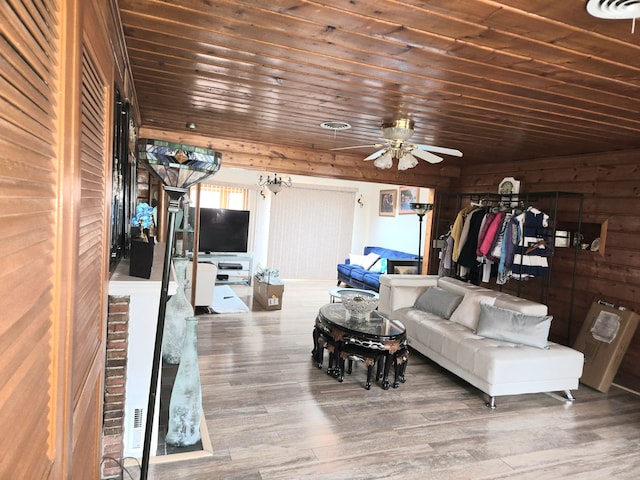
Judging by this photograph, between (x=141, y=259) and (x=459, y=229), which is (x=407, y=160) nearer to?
(x=141, y=259)

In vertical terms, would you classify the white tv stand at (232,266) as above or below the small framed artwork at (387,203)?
below

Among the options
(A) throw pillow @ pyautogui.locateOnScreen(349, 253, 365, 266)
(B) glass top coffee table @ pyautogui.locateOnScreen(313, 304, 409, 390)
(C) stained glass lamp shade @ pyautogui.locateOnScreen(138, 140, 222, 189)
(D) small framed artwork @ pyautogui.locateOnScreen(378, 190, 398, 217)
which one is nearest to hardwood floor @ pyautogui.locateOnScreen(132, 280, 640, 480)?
(B) glass top coffee table @ pyautogui.locateOnScreen(313, 304, 409, 390)

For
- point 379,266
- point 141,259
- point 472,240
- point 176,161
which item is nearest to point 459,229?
point 472,240

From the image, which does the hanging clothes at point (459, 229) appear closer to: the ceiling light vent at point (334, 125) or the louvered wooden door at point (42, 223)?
the ceiling light vent at point (334, 125)

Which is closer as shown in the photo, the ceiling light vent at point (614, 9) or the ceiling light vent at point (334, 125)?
the ceiling light vent at point (614, 9)

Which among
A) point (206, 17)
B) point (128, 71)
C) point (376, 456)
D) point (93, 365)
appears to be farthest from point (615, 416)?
point (128, 71)

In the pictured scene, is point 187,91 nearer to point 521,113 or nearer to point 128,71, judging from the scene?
point 128,71

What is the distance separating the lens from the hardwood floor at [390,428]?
2500mm

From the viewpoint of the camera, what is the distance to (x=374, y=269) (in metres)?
8.08

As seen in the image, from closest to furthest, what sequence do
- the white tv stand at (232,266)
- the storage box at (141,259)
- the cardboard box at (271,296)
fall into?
the storage box at (141,259)
the cardboard box at (271,296)
the white tv stand at (232,266)

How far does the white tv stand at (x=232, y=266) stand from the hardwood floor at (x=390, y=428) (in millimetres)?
3842

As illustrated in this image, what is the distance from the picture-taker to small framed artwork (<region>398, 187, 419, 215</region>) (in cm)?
833

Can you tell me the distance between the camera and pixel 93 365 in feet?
Answer: 4.96

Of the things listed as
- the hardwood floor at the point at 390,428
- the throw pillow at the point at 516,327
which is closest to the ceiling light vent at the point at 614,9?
the hardwood floor at the point at 390,428
